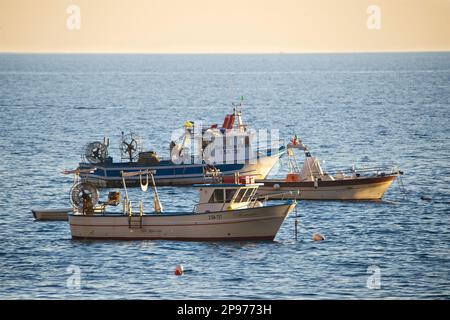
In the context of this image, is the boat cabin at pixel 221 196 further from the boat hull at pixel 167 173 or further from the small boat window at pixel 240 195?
the boat hull at pixel 167 173

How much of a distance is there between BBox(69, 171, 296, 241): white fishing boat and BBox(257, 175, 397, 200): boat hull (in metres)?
15.9

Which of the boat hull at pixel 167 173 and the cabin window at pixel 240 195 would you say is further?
the boat hull at pixel 167 173

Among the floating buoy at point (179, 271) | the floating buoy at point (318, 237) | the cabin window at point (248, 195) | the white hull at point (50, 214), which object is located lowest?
the floating buoy at point (179, 271)

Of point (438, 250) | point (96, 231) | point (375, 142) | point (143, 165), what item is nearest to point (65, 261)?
point (96, 231)

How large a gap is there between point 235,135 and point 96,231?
28.4 metres

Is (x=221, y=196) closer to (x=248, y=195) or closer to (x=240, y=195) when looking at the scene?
(x=240, y=195)

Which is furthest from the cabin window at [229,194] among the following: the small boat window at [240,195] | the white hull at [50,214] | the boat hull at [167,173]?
the boat hull at [167,173]

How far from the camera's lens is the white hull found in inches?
3258

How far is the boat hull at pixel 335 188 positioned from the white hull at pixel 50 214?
15067mm

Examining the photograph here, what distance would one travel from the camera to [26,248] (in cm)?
7356

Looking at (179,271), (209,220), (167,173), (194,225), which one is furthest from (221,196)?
(167,173)

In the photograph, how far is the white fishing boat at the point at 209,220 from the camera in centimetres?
7162

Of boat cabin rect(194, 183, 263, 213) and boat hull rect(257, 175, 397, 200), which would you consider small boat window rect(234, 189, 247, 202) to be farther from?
boat hull rect(257, 175, 397, 200)

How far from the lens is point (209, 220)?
71.8m
